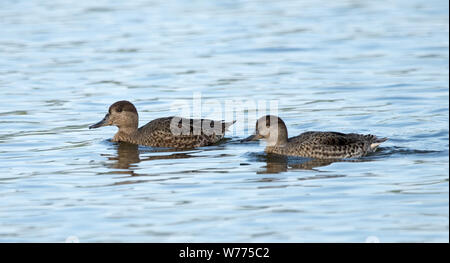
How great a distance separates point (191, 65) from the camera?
22.0 m

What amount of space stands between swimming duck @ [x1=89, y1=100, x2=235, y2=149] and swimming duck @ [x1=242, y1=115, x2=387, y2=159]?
44.9 inches

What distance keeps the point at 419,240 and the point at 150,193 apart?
342cm

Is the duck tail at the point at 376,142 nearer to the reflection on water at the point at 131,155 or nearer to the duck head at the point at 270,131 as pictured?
the duck head at the point at 270,131

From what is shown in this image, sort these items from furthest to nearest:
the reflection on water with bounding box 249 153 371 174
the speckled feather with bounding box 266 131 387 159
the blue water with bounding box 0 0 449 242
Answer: the speckled feather with bounding box 266 131 387 159
the reflection on water with bounding box 249 153 371 174
the blue water with bounding box 0 0 449 242

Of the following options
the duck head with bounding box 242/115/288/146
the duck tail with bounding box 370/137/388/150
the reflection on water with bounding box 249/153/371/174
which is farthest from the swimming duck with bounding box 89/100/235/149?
the duck tail with bounding box 370/137/388/150

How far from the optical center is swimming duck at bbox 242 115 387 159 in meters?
13.2

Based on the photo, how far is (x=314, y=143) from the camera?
1325cm

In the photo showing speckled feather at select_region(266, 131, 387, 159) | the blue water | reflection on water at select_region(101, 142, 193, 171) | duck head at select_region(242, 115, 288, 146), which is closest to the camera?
the blue water

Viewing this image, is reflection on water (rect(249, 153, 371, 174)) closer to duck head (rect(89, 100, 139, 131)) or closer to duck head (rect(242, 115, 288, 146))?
duck head (rect(242, 115, 288, 146))

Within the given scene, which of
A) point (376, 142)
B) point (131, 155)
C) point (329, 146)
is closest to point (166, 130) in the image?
point (131, 155)

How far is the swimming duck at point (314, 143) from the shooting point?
13164mm

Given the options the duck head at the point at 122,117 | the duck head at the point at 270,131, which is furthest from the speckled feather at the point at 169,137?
the duck head at the point at 270,131

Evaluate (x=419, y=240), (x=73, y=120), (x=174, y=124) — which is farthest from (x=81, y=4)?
(x=419, y=240)

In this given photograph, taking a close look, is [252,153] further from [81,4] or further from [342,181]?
[81,4]
